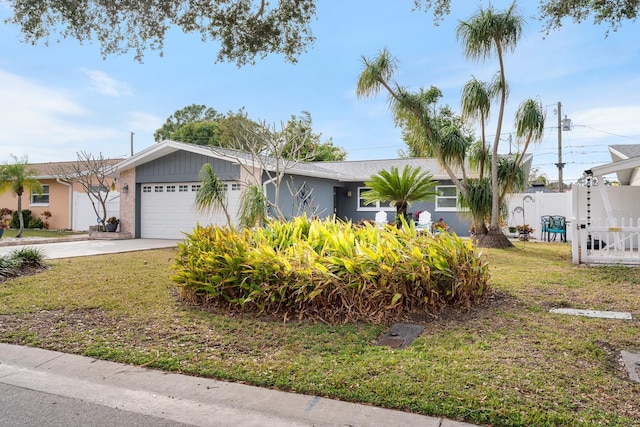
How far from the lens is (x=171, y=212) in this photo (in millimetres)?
17172

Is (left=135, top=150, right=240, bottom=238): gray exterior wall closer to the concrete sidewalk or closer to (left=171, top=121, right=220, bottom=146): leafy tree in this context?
the concrete sidewalk

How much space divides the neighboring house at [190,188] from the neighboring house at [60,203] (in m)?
4.74

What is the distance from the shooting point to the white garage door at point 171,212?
649 inches

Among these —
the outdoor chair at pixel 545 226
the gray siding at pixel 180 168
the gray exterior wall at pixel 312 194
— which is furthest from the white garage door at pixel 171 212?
the outdoor chair at pixel 545 226

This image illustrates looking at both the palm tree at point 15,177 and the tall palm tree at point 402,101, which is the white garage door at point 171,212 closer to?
the palm tree at point 15,177

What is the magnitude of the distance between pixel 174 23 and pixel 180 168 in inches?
394

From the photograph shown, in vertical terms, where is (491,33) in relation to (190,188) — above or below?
above

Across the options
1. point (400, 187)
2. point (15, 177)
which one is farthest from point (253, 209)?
point (15, 177)

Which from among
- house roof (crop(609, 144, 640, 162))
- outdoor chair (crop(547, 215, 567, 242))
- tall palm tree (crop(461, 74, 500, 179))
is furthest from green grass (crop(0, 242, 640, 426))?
outdoor chair (crop(547, 215, 567, 242))

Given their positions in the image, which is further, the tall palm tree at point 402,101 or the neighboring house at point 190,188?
the neighboring house at point 190,188

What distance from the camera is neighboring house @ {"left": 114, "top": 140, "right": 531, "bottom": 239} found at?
51.4ft

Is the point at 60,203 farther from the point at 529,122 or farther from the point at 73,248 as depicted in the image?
the point at 529,122

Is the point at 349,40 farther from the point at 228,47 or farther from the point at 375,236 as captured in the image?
the point at 375,236

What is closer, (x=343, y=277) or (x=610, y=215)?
(x=343, y=277)
